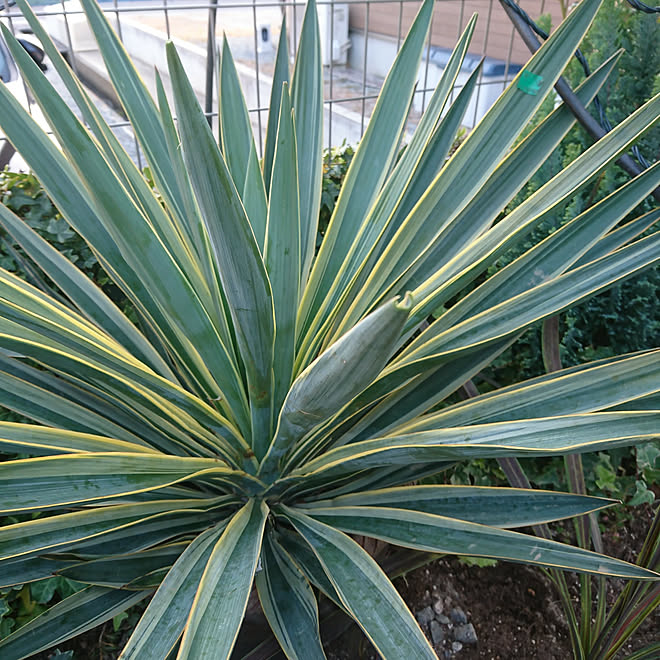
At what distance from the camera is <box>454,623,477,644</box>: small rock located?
117 cm

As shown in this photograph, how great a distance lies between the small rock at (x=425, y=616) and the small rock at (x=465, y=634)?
0.19 ft

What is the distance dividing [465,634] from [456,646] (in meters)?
0.03

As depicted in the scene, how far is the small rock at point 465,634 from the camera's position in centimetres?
117

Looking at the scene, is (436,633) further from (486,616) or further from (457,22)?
(457,22)

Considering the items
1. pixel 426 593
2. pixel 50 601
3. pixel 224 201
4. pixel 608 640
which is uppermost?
pixel 224 201

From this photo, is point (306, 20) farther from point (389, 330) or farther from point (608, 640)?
point (608, 640)

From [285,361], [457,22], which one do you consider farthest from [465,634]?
[457,22]

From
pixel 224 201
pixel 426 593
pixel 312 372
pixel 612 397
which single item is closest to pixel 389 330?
pixel 312 372

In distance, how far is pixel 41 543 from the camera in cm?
67

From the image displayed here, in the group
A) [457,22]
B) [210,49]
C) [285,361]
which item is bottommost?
[285,361]

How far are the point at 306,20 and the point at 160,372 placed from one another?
644 mm

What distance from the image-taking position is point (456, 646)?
1.16 meters

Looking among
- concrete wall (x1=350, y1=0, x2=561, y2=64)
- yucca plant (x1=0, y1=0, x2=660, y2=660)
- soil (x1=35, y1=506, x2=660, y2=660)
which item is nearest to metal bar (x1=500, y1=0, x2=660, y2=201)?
yucca plant (x1=0, y1=0, x2=660, y2=660)

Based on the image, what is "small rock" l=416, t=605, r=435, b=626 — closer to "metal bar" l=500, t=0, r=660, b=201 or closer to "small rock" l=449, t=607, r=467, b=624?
"small rock" l=449, t=607, r=467, b=624
